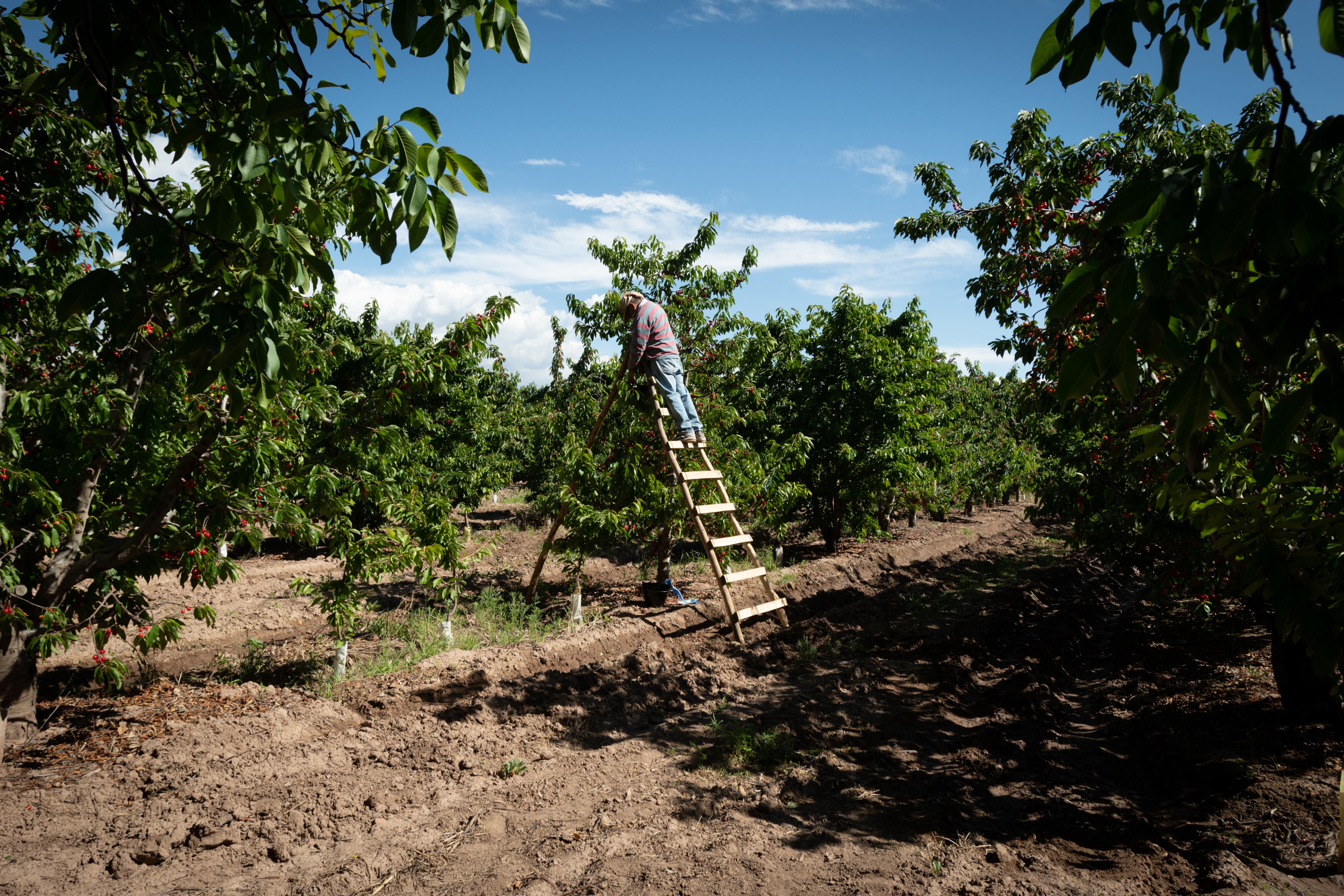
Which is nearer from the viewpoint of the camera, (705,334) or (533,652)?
(533,652)

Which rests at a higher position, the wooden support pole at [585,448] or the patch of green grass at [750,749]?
the wooden support pole at [585,448]

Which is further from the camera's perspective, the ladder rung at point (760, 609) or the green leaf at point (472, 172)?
the ladder rung at point (760, 609)

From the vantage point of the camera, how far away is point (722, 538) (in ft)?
24.8

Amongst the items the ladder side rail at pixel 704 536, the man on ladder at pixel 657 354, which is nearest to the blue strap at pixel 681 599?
the ladder side rail at pixel 704 536

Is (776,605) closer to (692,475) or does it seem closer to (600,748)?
(692,475)

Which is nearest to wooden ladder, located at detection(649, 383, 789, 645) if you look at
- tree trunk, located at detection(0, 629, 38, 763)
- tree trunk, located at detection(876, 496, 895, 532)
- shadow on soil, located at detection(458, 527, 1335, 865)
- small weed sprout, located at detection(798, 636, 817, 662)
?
shadow on soil, located at detection(458, 527, 1335, 865)

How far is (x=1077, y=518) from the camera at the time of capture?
7613 mm

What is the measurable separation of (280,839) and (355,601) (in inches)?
94.8

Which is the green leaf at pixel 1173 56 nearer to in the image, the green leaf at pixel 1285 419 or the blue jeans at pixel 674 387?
the green leaf at pixel 1285 419

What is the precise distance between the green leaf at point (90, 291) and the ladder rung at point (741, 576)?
572 cm

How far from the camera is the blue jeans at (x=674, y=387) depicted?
24.3 feet

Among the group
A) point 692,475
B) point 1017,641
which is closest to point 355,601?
point 692,475

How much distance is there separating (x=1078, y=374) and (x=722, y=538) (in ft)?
20.4

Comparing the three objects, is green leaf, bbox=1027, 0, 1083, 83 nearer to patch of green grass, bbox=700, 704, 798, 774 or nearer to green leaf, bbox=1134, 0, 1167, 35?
green leaf, bbox=1134, 0, 1167, 35
